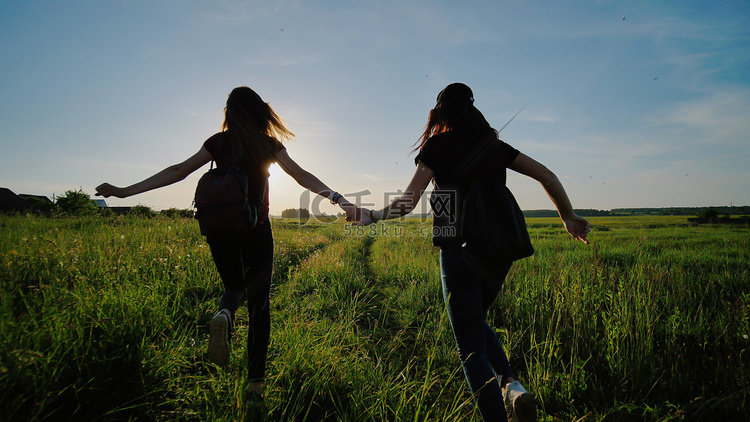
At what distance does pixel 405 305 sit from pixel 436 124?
331cm

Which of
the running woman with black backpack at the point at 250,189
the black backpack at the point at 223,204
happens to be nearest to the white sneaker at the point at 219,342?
the running woman with black backpack at the point at 250,189

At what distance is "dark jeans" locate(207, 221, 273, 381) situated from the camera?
1.97 m

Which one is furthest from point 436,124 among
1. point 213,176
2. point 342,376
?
point 342,376

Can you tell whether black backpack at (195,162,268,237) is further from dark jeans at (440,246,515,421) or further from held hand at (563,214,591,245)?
held hand at (563,214,591,245)

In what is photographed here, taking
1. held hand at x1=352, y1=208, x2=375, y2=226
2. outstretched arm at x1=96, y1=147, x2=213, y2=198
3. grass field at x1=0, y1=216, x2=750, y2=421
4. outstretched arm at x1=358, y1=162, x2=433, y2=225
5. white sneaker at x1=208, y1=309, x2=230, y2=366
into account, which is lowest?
grass field at x1=0, y1=216, x2=750, y2=421

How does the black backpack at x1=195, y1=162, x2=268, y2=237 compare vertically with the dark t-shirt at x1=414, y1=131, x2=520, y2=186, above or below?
below

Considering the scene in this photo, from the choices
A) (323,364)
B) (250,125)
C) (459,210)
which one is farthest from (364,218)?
(323,364)

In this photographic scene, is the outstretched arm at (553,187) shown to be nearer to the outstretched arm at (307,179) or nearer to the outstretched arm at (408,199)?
the outstretched arm at (408,199)

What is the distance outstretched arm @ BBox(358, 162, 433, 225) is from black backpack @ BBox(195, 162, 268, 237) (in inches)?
29.6

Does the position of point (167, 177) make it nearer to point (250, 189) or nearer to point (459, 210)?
point (250, 189)

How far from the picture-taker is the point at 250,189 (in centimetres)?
210

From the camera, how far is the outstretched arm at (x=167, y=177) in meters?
2.18

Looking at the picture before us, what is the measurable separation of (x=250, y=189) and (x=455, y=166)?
1390mm

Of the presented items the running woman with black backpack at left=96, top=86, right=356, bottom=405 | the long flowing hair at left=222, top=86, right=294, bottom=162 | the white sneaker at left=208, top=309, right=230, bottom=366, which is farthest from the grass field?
the long flowing hair at left=222, top=86, right=294, bottom=162
